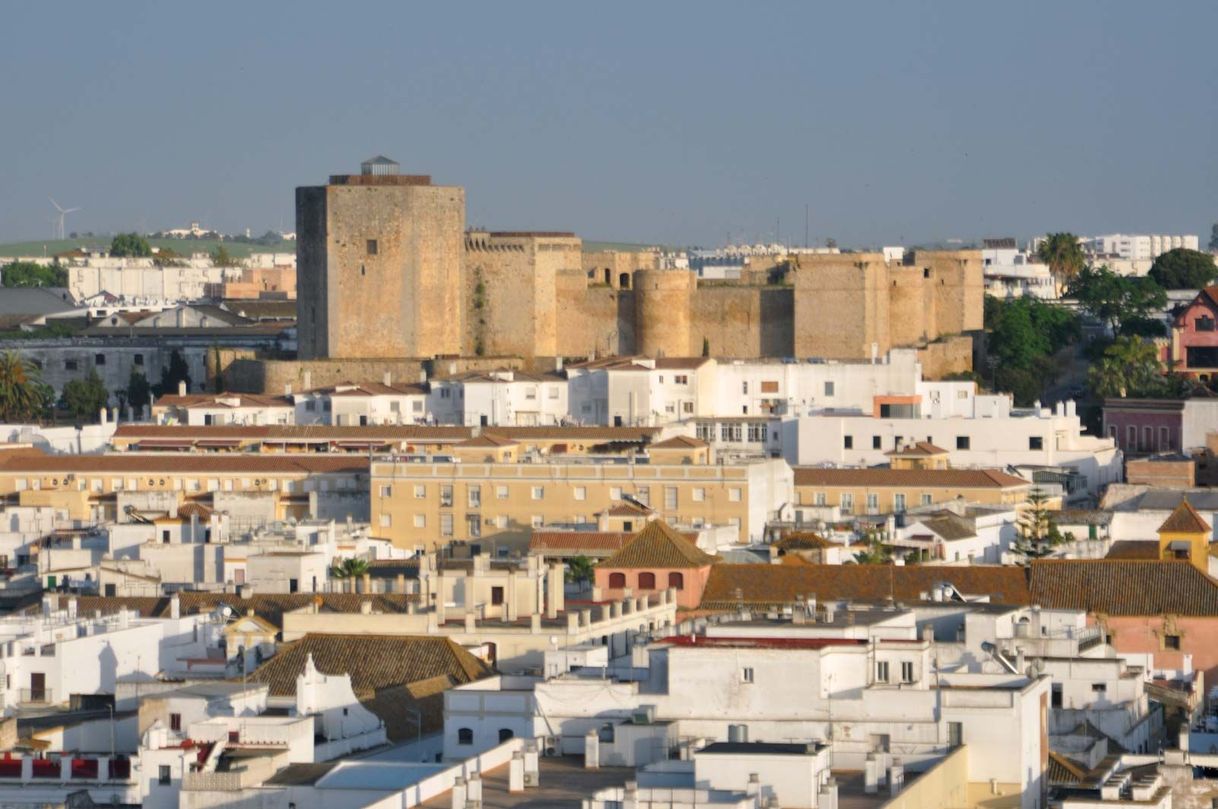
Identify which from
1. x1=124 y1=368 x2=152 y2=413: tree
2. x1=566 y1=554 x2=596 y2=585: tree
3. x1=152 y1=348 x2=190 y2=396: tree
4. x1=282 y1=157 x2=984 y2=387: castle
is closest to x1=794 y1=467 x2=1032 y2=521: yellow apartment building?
x1=566 y1=554 x2=596 y2=585: tree

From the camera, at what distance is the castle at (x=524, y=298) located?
6106 centimetres

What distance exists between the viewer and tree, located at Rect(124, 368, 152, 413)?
65.7 m

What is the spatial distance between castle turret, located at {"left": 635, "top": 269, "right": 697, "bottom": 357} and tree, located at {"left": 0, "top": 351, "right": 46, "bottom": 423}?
10511 mm

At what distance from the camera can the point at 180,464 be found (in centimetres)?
4759

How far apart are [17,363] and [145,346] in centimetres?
681

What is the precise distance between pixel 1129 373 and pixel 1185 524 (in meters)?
24.7

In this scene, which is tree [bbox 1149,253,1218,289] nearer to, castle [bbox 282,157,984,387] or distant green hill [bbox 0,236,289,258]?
castle [bbox 282,157,984,387]

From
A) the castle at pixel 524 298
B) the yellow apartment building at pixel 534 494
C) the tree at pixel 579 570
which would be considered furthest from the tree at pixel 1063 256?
the tree at pixel 579 570

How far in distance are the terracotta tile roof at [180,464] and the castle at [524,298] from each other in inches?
498

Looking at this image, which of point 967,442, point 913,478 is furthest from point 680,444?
point 967,442

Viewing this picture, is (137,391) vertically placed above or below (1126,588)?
above

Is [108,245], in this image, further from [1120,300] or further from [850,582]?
[850,582]

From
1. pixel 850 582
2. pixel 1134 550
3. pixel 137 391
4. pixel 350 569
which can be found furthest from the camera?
pixel 137 391

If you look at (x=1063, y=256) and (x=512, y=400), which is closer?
(x=512, y=400)
